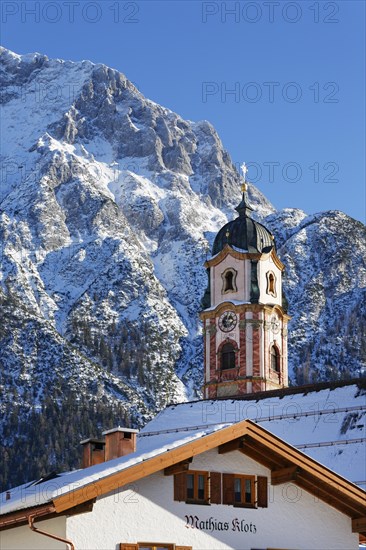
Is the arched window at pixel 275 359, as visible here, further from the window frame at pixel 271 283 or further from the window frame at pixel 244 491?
the window frame at pixel 244 491

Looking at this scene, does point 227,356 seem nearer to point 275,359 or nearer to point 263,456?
point 275,359

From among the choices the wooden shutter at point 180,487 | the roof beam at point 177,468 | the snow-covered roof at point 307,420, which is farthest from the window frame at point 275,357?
the roof beam at point 177,468

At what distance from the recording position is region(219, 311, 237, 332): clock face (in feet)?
256

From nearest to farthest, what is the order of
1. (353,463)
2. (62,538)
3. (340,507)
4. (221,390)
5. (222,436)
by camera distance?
(62,538)
(222,436)
(340,507)
(353,463)
(221,390)

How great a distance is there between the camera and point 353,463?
5022 cm

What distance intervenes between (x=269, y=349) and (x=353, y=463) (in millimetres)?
27873

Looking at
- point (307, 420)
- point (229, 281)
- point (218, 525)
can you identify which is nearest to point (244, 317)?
point (229, 281)

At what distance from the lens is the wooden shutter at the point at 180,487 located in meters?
26.1

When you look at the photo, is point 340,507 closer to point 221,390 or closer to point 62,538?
point 62,538

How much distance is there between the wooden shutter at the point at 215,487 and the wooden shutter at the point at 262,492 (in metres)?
1.09

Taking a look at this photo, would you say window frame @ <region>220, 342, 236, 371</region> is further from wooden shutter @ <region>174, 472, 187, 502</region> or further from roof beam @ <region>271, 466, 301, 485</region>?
wooden shutter @ <region>174, 472, 187, 502</region>

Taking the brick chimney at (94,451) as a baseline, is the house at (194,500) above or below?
below

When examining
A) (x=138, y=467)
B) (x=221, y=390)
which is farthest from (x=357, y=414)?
(x=138, y=467)

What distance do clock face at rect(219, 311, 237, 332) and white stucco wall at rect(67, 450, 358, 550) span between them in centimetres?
4941
